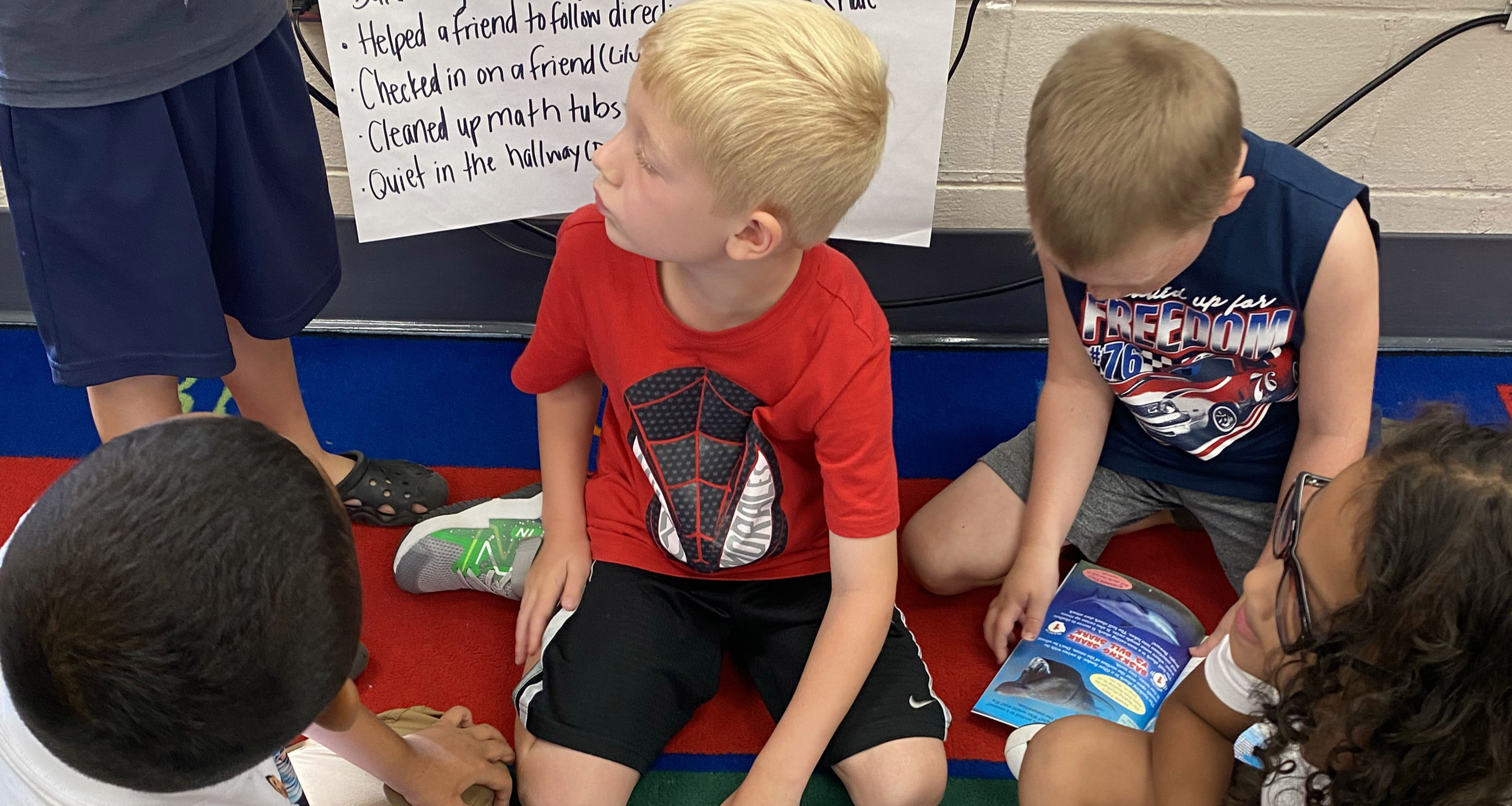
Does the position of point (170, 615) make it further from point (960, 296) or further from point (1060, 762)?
point (960, 296)

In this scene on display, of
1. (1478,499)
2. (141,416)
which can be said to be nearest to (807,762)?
(1478,499)

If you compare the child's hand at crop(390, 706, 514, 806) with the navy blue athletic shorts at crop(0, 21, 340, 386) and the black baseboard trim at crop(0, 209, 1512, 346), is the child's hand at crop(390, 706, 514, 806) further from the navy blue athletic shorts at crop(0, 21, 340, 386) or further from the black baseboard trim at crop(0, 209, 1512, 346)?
the black baseboard trim at crop(0, 209, 1512, 346)

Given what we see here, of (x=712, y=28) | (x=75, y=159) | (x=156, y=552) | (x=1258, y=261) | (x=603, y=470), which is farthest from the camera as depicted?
(x=603, y=470)

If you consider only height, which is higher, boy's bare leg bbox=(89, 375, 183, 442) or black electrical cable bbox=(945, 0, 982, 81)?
black electrical cable bbox=(945, 0, 982, 81)

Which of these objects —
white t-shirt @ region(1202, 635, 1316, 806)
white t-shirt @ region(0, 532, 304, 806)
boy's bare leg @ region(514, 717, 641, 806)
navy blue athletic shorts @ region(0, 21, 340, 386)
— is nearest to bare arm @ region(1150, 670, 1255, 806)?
white t-shirt @ region(1202, 635, 1316, 806)

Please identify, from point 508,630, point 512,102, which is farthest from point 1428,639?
point 512,102

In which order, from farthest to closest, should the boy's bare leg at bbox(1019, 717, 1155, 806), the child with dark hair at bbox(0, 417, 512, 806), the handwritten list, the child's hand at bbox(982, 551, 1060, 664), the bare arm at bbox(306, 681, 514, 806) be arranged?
the handwritten list
the child's hand at bbox(982, 551, 1060, 664)
the boy's bare leg at bbox(1019, 717, 1155, 806)
the bare arm at bbox(306, 681, 514, 806)
the child with dark hair at bbox(0, 417, 512, 806)

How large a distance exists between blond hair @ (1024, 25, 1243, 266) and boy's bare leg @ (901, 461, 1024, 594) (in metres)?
0.42

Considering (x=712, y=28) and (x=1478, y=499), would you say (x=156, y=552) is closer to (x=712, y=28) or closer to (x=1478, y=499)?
(x=712, y=28)

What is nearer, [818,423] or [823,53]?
[823,53]

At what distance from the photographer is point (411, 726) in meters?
Answer: 1.02

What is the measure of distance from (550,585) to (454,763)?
18 centimetres

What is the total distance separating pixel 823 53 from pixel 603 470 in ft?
1.65

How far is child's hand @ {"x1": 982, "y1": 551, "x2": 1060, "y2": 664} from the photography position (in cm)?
112
